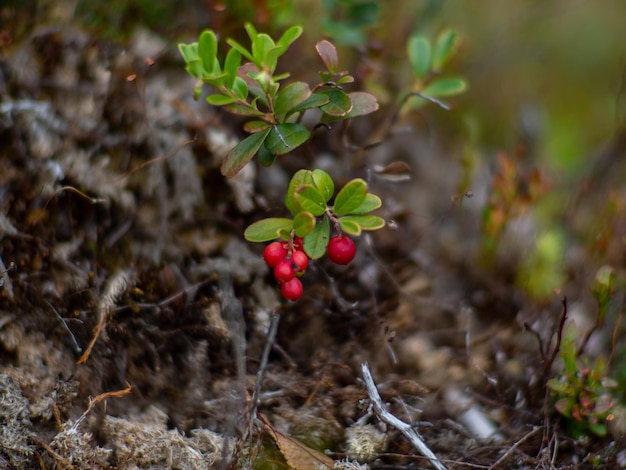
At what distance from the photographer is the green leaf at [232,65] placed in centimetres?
152

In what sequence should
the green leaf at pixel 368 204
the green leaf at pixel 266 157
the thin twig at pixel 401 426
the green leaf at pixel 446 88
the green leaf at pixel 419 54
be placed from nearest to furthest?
the thin twig at pixel 401 426
the green leaf at pixel 368 204
the green leaf at pixel 266 157
the green leaf at pixel 446 88
the green leaf at pixel 419 54

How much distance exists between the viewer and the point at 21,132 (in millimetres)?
1929

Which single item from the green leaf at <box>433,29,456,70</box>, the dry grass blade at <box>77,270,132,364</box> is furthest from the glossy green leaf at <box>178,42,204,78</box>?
the green leaf at <box>433,29,456,70</box>

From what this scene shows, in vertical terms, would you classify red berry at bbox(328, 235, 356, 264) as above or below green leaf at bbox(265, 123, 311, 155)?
below

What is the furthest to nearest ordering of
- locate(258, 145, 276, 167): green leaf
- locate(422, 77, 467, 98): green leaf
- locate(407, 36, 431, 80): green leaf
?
locate(407, 36, 431, 80): green leaf < locate(422, 77, 467, 98): green leaf < locate(258, 145, 276, 167): green leaf

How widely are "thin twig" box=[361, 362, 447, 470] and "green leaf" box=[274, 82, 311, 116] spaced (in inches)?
31.1

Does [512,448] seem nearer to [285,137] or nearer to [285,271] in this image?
[285,271]

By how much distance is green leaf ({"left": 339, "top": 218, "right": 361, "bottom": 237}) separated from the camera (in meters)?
1.53

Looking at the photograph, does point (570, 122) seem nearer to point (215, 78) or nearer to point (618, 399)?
point (618, 399)

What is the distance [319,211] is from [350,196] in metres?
0.10

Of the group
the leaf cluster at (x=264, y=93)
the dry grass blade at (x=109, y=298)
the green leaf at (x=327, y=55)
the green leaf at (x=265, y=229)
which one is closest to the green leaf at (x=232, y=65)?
the leaf cluster at (x=264, y=93)

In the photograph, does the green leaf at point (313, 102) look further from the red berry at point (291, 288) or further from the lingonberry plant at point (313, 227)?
the red berry at point (291, 288)

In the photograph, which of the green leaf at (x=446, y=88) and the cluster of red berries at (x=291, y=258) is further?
the green leaf at (x=446, y=88)

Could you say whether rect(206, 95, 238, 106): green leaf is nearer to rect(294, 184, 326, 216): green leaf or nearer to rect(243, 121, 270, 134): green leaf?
rect(243, 121, 270, 134): green leaf
